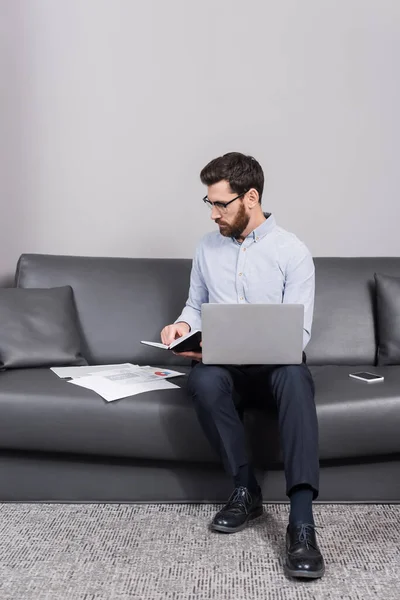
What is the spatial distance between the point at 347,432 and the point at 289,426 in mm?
289

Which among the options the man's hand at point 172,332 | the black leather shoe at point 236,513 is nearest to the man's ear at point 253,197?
the man's hand at point 172,332

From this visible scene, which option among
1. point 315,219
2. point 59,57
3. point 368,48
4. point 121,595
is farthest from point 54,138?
point 121,595

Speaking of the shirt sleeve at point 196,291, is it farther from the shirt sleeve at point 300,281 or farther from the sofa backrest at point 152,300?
the shirt sleeve at point 300,281

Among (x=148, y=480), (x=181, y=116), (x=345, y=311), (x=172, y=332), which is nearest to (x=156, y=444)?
(x=148, y=480)

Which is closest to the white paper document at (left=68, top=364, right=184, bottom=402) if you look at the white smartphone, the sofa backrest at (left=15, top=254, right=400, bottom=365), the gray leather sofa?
the gray leather sofa

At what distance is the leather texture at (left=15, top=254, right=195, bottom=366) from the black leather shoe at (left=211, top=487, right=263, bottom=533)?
0.83 meters

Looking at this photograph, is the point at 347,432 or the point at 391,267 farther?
the point at 391,267

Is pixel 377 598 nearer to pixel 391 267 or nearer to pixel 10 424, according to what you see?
pixel 10 424

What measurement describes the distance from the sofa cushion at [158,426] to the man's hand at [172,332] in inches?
8.3

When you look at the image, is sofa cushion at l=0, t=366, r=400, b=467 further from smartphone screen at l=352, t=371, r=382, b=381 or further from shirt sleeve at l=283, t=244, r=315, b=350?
shirt sleeve at l=283, t=244, r=315, b=350

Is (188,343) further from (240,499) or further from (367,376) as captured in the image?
(367,376)

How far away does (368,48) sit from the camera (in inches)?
131

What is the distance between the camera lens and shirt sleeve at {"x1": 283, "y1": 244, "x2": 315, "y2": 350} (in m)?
2.38

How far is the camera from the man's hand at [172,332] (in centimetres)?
238
